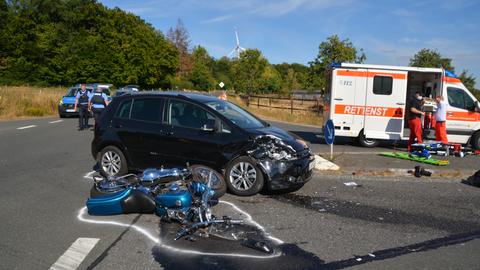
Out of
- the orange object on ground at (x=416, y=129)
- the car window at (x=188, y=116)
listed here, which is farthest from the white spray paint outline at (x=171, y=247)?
the orange object on ground at (x=416, y=129)

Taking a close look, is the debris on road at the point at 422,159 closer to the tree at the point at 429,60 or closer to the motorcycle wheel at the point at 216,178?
the motorcycle wheel at the point at 216,178

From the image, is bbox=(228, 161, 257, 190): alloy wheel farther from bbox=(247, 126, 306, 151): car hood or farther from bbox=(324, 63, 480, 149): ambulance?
bbox=(324, 63, 480, 149): ambulance

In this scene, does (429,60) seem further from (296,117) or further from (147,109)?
(147,109)

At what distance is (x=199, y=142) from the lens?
7484 millimetres

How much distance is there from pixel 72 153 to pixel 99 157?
12.8 feet

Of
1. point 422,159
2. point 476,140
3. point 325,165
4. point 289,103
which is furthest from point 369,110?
point 289,103

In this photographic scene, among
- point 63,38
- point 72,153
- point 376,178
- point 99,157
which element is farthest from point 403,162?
point 63,38

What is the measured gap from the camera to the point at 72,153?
11.9 m

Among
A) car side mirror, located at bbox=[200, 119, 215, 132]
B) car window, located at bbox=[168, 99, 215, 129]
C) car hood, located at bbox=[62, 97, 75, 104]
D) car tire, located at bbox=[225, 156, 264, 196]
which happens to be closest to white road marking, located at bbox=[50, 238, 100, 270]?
car tire, located at bbox=[225, 156, 264, 196]

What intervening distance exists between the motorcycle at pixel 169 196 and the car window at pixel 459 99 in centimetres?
995

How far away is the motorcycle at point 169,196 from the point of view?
561 centimetres

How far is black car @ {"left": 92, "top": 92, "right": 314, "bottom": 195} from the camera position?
721 centimetres

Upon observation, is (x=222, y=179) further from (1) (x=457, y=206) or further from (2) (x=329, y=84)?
(2) (x=329, y=84)

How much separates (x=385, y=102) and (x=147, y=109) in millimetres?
8581
